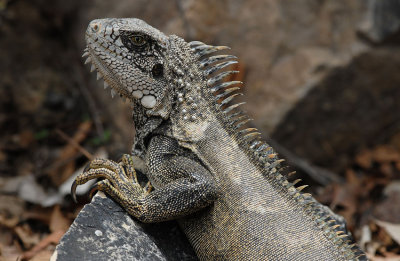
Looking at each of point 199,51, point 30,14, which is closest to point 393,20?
point 199,51

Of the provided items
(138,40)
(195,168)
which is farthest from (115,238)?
(138,40)

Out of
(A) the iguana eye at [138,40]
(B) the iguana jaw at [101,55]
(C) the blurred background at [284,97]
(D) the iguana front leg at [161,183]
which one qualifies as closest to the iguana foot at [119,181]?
(D) the iguana front leg at [161,183]

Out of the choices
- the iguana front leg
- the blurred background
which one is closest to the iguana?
the iguana front leg

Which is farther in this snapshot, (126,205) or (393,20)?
(393,20)

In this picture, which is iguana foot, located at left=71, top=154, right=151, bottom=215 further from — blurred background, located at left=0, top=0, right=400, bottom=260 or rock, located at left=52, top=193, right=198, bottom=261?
blurred background, located at left=0, top=0, right=400, bottom=260

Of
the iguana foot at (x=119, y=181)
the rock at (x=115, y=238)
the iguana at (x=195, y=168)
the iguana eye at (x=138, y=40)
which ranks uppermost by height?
the iguana eye at (x=138, y=40)

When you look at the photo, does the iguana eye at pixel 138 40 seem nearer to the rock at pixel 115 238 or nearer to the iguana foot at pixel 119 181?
the iguana foot at pixel 119 181

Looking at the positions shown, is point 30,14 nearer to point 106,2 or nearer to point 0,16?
point 0,16
